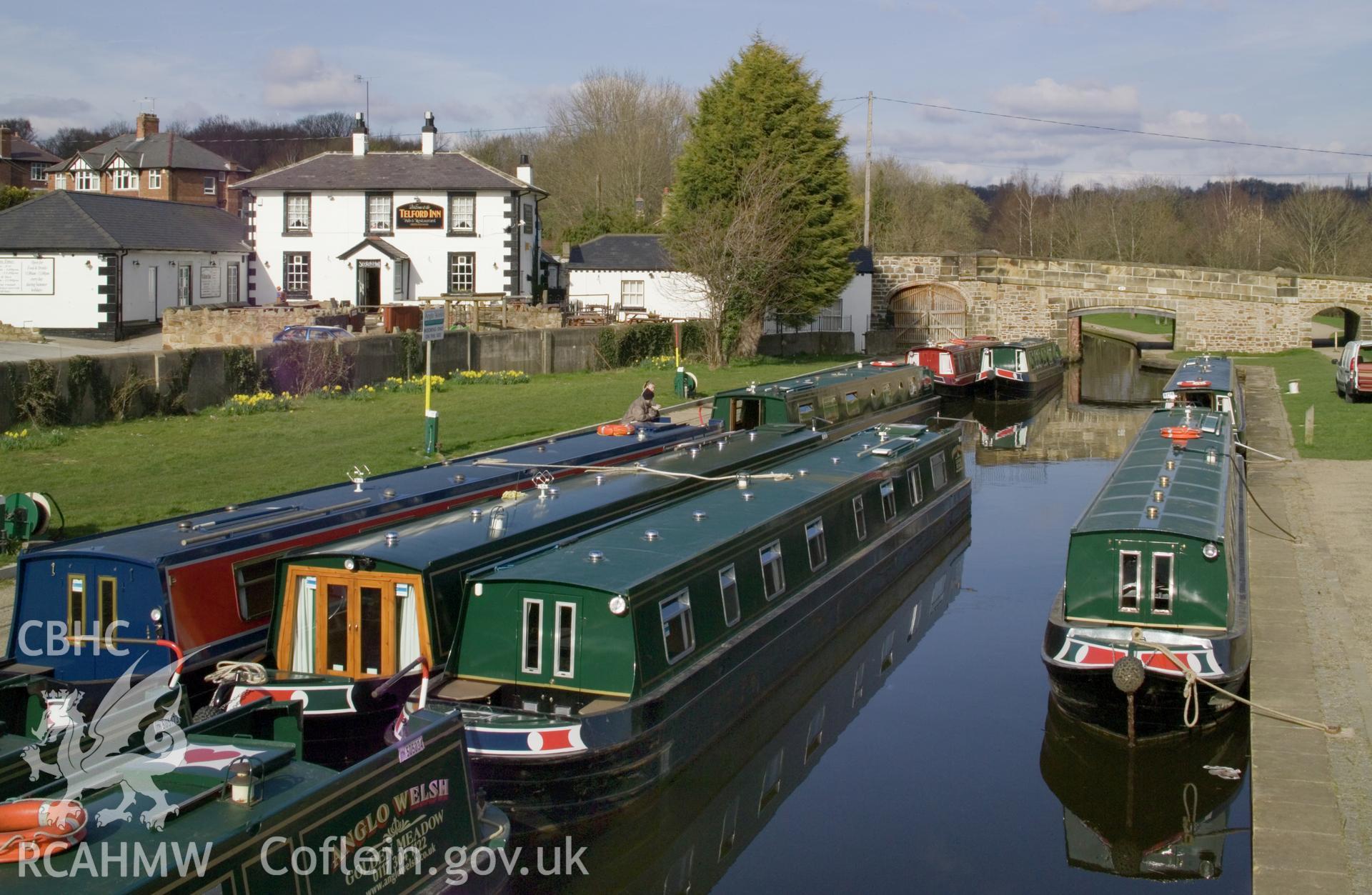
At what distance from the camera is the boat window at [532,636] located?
35.6ft

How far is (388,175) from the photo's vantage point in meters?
46.0

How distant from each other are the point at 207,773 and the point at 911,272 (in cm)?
4973

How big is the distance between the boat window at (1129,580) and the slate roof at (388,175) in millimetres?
34895

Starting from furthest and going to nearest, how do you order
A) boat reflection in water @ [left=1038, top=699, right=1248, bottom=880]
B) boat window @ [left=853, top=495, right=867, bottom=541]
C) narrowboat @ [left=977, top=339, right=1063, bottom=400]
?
narrowboat @ [left=977, top=339, right=1063, bottom=400], boat window @ [left=853, top=495, right=867, bottom=541], boat reflection in water @ [left=1038, top=699, right=1248, bottom=880]

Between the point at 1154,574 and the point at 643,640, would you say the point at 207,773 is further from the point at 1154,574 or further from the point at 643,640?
the point at 1154,574

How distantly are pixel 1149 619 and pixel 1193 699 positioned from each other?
1070 mm

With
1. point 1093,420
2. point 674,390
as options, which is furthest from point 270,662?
point 1093,420

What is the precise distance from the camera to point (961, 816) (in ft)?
37.0

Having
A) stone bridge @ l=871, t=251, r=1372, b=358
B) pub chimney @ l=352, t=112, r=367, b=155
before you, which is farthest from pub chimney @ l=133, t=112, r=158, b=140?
stone bridge @ l=871, t=251, r=1372, b=358

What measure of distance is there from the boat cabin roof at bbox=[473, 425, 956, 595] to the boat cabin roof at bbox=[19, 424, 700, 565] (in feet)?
8.39

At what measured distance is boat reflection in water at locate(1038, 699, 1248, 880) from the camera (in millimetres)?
10672

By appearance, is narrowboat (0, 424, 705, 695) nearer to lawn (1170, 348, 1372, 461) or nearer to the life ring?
the life ring

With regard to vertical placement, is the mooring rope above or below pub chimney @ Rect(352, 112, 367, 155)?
below

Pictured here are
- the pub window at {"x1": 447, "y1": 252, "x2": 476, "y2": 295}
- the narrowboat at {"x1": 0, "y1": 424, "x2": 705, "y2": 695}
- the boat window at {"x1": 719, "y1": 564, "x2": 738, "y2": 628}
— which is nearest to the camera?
→ the narrowboat at {"x1": 0, "y1": 424, "x2": 705, "y2": 695}
